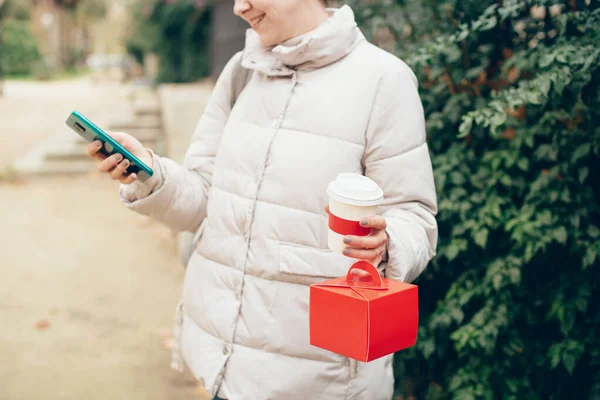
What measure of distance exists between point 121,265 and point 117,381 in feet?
6.66

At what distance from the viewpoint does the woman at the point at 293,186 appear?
165 cm

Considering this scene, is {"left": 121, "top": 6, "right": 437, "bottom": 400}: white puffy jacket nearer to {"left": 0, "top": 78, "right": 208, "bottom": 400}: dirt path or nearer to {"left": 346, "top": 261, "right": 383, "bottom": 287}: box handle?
{"left": 346, "top": 261, "right": 383, "bottom": 287}: box handle

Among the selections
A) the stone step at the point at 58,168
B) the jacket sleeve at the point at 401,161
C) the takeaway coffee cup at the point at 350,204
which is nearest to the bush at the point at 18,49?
the stone step at the point at 58,168

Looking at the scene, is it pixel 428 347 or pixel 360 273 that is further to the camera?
pixel 428 347

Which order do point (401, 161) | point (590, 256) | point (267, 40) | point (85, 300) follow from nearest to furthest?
point (401, 161) < point (267, 40) < point (590, 256) < point (85, 300)

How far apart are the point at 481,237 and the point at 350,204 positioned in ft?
4.39

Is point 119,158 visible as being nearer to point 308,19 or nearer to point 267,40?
point 267,40

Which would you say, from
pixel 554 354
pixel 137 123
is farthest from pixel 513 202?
pixel 137 123

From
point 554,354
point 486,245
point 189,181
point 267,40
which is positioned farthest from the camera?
point 486,245

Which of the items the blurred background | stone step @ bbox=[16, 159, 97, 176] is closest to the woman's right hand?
the blurred background

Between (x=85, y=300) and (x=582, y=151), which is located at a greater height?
(x=582, y=151)

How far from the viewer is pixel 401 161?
1.62 m

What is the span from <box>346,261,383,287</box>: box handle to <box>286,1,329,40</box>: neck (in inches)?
27.0

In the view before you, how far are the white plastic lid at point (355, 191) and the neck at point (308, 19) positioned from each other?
534mm
